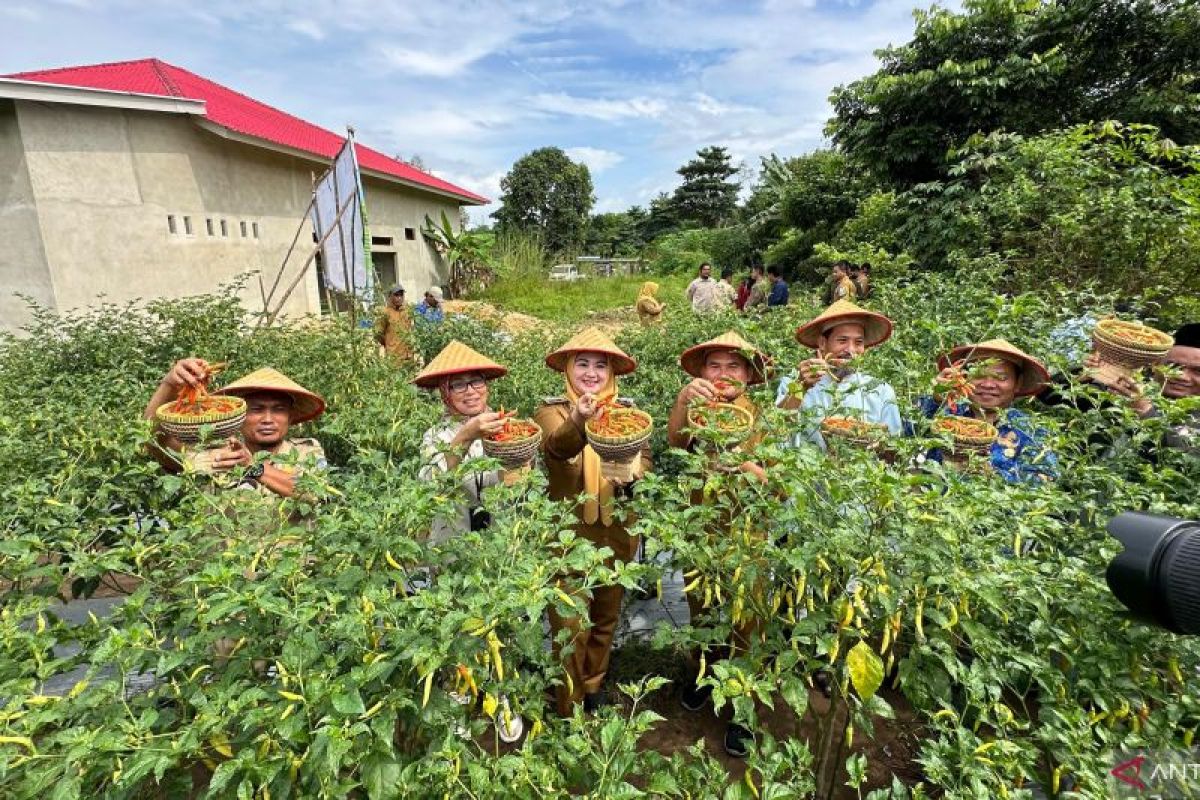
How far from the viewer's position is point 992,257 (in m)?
4.31

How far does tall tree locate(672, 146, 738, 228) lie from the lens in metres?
40.8

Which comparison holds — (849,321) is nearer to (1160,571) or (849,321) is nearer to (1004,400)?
(1004,400)

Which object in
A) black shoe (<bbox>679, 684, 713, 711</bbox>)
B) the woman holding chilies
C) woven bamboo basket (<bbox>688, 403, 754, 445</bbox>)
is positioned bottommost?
black shoe (<bbox>679, 684, 713, 711</bbox>)

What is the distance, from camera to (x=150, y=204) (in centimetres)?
785

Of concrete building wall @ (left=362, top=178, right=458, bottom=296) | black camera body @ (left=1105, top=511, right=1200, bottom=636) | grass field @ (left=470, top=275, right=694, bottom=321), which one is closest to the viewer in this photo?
black camera body @ (left=1105, top=511, right=1200, bottom=636)

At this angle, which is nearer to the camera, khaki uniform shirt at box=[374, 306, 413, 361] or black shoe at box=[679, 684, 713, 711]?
black shoe at box=[679, 684, 713, 711]

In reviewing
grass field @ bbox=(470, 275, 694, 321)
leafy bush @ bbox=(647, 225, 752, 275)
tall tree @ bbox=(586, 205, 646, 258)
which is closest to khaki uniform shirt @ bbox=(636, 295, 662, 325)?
grass field @ bbox=(470, 275, 694, 321)

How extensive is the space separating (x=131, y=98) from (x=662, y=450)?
8.39 meters

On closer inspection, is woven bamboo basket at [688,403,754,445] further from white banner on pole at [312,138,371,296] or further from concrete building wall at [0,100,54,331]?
concrete building wall at [0,100,54,331]

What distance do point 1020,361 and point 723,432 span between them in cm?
160

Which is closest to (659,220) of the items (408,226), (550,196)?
(550,196)

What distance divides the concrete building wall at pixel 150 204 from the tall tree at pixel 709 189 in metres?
34.5

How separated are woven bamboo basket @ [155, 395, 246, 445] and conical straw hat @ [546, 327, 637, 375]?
1157 millimetres

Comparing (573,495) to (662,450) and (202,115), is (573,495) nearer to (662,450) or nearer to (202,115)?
(662,450)
